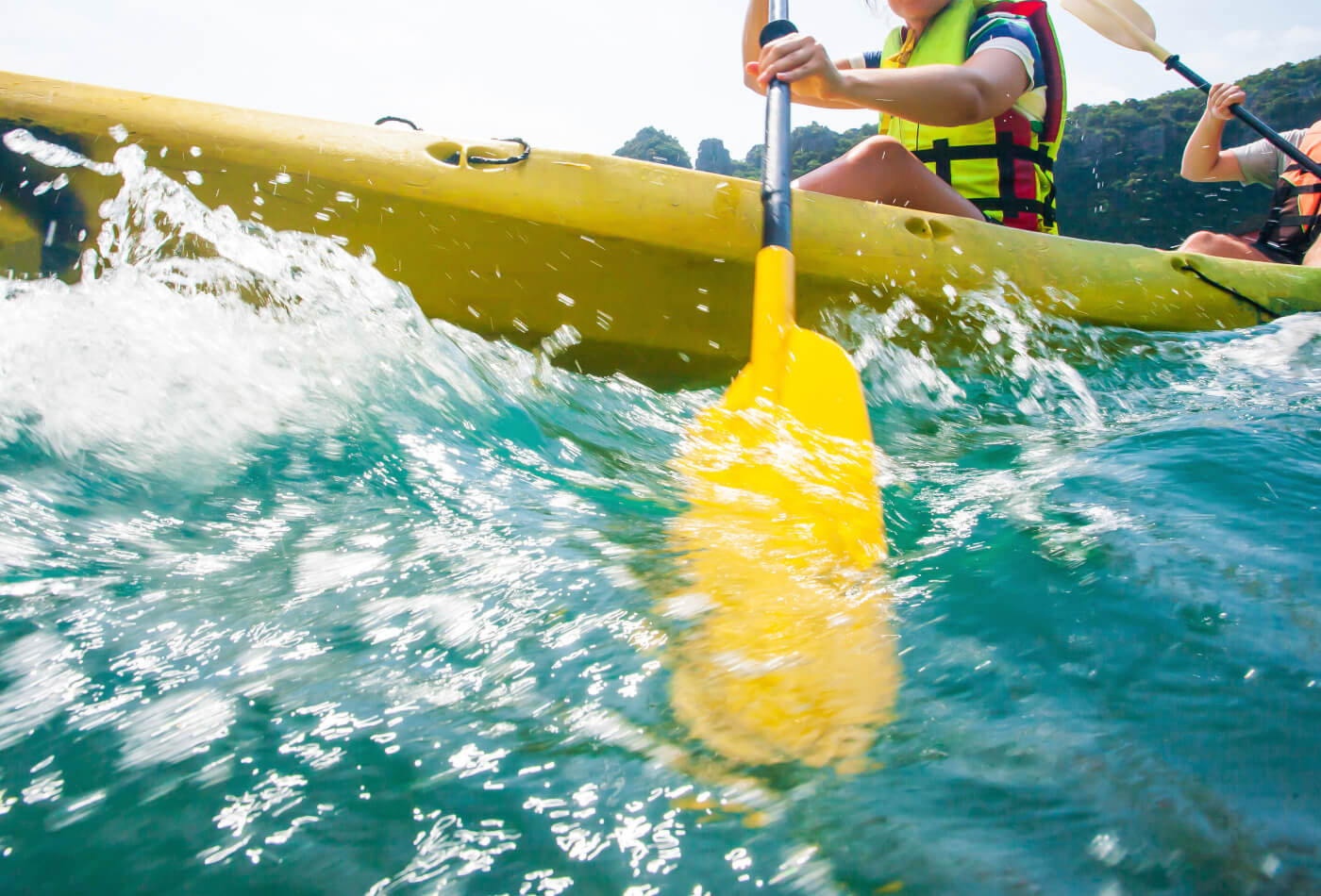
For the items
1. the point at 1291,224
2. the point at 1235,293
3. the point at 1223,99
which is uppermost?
the point at 1223,99

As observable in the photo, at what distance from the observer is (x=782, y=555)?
81cm

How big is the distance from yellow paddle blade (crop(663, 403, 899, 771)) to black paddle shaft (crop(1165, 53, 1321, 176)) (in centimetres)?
279

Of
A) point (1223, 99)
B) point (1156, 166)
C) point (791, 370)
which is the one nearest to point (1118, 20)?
point (1223, 99)

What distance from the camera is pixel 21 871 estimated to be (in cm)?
40

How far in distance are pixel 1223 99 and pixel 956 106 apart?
2.00 metres

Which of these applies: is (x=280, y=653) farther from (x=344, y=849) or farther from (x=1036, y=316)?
(x=1036, y=316)

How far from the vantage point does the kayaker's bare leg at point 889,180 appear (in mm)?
1889

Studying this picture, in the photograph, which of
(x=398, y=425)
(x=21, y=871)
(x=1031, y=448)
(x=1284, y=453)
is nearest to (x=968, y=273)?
A: (x=1031, y=448)

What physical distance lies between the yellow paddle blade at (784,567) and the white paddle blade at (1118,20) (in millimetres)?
2861

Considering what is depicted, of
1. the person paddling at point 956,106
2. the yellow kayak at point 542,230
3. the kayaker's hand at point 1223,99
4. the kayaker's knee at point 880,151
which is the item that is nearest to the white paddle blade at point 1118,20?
the kayaker's hand at point 1223,99

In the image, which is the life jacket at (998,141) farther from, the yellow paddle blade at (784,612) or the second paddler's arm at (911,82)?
the yellow paddle blade at (784,612)

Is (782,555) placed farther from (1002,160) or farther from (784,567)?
(1002,160)

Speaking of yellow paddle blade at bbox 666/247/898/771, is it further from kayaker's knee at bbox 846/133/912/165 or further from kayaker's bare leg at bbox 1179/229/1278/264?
kayaker's bare leg at bbox 1179/229/1278/264

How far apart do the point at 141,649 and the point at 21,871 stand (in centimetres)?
23
